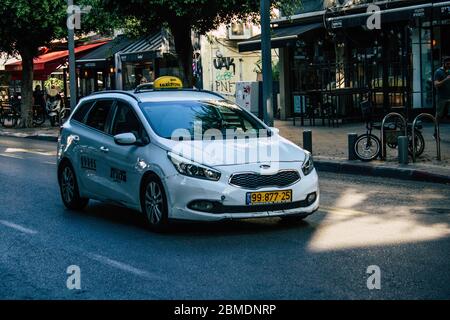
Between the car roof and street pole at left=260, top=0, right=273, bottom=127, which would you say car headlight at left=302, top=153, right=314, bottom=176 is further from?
street pole at left=260, top=0, right=273, bottom=127

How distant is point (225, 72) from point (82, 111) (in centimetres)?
2719

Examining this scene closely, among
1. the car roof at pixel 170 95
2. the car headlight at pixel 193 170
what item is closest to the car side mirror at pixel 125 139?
the car roof at pixel 170 95

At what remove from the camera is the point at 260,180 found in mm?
9414

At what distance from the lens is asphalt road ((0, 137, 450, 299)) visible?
23.0ft

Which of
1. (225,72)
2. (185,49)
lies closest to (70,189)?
(185,49)

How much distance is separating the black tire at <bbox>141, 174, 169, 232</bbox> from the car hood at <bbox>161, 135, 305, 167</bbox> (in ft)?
1.33

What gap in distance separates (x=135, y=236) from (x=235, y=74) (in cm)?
2993

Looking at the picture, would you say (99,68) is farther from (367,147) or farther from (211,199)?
(211,199)

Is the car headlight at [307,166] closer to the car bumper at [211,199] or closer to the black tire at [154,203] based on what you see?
the car bumper at [211,199]

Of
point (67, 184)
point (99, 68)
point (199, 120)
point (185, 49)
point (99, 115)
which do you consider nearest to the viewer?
point (199, 120)

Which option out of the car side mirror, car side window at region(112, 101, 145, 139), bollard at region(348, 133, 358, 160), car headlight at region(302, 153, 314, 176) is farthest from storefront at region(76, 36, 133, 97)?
car headlight at region(302, 153, 314, 176)

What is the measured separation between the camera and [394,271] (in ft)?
24.5
